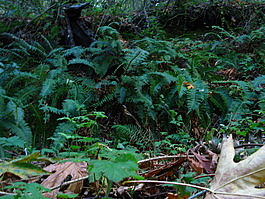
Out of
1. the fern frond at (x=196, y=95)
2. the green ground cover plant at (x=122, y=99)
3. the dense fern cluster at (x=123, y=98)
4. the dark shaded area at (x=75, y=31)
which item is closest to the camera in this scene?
the green ground cover plant at (x=122, y=99)

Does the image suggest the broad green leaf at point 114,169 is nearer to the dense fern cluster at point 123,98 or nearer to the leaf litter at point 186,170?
the leaf litter at point 186,170

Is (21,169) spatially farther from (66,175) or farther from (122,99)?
(122,99)

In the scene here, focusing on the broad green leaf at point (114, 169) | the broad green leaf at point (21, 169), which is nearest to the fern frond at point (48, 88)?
the broad green leaf at point (21, 169)

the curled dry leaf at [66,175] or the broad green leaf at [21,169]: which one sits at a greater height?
the broad green leaf at [21,169]

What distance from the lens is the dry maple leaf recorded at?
0.83 meters

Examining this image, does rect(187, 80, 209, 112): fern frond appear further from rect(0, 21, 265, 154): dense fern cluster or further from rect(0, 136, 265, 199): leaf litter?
rect(0, 136, 265, 199): leaf litter

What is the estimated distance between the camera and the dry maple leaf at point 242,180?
827 millimetres

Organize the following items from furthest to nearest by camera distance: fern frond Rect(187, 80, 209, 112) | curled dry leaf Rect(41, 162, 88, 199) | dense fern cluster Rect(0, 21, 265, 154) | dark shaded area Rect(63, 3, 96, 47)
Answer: dark shaded area Rect(63, 3, 96, 47) < fern frond Rect(187, 80, 209, 112) < dense fern cluster Rect(0, 21, 265, 154) < curled dry leaf Rect(41, 162, 88, 199)

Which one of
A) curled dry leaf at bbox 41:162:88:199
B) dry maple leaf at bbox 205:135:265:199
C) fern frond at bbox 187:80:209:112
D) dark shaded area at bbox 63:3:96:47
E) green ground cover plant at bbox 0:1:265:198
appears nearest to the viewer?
dry maple leaf at bbox 205:135:265:199

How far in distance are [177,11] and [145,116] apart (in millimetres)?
5640

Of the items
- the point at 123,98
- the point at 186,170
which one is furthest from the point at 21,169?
the point at 123,98

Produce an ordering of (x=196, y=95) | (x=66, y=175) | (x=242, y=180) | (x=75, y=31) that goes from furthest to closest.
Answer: (x=75, y=31), (x=196, y=95), (x=66, y=175), (x=242, y=180)

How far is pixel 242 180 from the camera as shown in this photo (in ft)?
2.83

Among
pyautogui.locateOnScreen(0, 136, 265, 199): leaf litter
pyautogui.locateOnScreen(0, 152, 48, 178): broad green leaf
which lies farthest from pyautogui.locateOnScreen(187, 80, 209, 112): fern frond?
pyautogui.locateOnScreen(0, 152, 48, 178): broad green leaf
